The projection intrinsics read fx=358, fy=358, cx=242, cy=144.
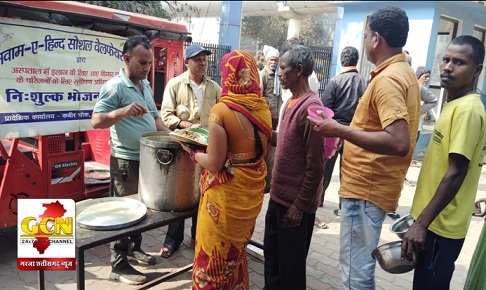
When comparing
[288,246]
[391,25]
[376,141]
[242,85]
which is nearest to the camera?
[376,141]

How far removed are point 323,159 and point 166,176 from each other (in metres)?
0.96

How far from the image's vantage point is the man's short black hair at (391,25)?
175 centimetres

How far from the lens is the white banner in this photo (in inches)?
116

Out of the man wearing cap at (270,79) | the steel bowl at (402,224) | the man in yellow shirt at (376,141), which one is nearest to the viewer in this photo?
the man in yellow shirt at (376,141)

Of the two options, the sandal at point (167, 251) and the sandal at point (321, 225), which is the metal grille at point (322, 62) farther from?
the sandal at point (167, 251)

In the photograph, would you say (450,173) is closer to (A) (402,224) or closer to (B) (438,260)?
(B) (438,260)

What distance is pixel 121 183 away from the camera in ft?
9.43

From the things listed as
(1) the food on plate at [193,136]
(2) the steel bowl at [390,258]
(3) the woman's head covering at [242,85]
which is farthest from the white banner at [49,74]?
(2) the steel bowl at [390,258]

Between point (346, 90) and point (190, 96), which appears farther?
point (346, 90)

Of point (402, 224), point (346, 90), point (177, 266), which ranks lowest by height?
point (177, 266)

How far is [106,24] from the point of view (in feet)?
12.0

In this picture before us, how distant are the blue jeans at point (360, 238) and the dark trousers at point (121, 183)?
166cm

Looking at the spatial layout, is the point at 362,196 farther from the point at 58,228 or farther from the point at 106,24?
the point at 106,24

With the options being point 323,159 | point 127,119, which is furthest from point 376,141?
point 127,119
